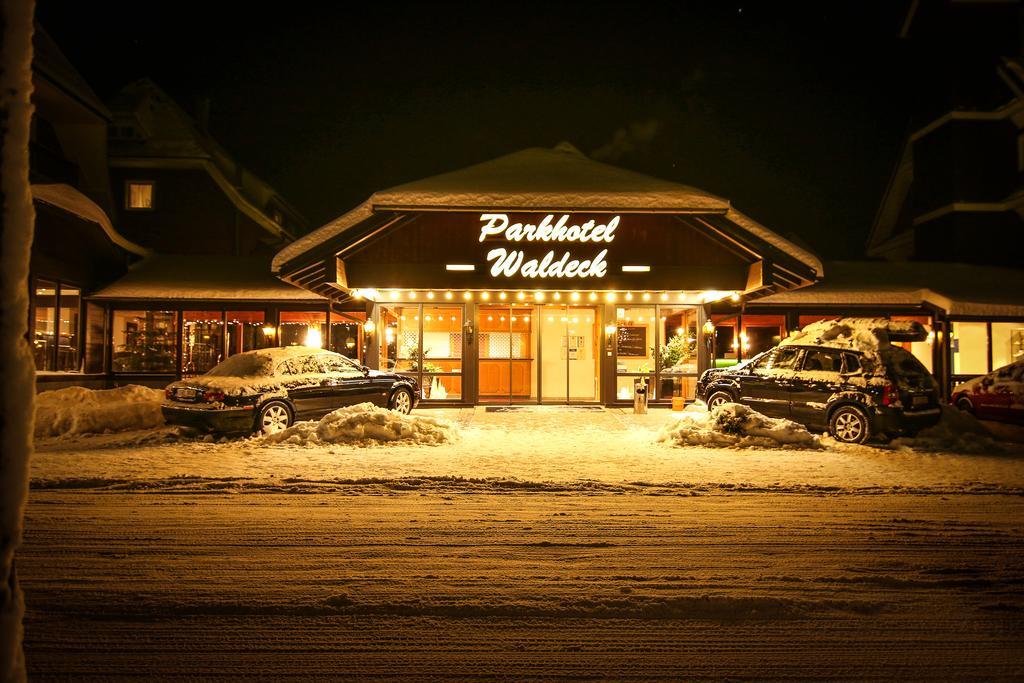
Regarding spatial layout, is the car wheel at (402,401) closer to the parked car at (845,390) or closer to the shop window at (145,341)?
the parked car at (845,390)

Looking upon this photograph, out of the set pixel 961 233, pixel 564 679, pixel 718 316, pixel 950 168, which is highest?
pixel 950 168

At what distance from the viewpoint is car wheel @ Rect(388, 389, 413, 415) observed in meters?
15.3

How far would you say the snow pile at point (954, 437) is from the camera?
11703 mm

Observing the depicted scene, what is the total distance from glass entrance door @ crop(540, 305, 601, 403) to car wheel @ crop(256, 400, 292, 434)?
9.29m

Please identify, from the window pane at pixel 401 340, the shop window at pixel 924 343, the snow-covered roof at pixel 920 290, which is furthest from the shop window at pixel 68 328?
the shop window at pixel 924 343

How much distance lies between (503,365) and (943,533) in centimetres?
1464

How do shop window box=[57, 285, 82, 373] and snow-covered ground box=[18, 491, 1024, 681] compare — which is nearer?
snow-covered ground box=[18, 491, 1024, 681]

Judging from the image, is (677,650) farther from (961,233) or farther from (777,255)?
(961,233)

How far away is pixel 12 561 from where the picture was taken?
188 cm

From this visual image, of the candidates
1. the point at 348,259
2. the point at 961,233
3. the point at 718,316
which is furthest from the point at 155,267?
the point at 961,233

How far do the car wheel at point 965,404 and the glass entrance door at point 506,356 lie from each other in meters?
11.7

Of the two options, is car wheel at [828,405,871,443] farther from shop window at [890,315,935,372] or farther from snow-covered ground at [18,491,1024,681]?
shop window at [890,315,935,372]

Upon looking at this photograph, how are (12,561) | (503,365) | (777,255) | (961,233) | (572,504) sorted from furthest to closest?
(961,233), (503,365), (777,255), (572,504), (12,561)

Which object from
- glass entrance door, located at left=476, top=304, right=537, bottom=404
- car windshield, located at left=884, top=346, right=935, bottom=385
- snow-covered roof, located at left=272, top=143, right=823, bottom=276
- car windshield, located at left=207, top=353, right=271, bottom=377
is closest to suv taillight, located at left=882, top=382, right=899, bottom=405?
car windshield, located at left=884, top=346, right=935, bottom=385
